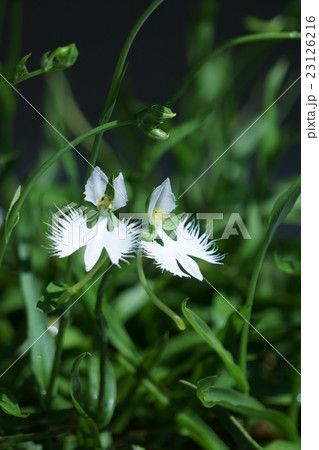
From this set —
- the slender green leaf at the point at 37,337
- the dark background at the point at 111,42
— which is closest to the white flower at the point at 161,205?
the slender green leaf at the point at 37,337

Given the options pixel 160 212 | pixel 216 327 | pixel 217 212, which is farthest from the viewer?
pixel 217 212

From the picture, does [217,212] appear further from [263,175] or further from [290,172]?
[290,172]

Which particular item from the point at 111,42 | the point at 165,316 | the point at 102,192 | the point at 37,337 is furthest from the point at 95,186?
the point at 111,42

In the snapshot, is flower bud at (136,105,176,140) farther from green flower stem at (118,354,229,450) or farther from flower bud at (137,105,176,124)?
green flower stem at (118,354,229,450)

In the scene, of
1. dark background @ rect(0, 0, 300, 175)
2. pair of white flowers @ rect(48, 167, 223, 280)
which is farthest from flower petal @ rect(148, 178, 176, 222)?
dark background @ rect(0, 0, 300, 175)

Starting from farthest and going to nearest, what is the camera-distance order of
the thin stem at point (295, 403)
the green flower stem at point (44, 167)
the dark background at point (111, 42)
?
the dark background at point (111, 42) → the thin stem at point (295, 403) → the green flower stem at point (44, 167)

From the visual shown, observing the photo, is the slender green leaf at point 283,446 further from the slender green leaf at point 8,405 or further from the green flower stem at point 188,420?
the slender green leaf at point 8,405
